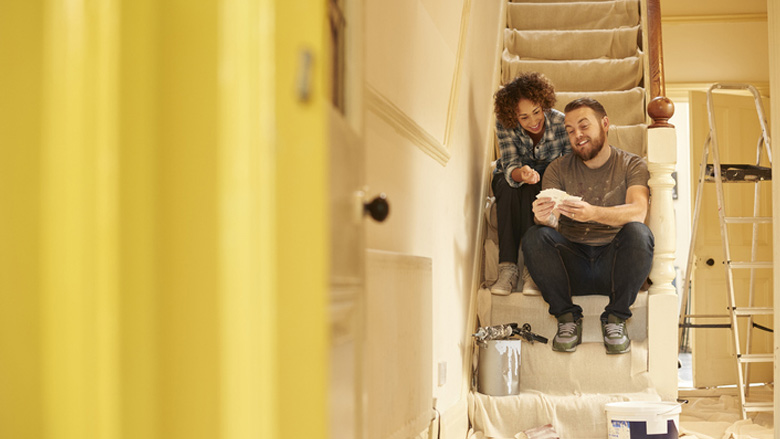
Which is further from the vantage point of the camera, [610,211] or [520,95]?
[520,95]

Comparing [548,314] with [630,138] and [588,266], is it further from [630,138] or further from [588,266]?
[630,138]

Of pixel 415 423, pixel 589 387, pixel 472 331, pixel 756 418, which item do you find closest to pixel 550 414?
pixel 589 387

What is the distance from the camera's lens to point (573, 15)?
456cm

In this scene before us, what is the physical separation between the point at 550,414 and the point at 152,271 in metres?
2.37

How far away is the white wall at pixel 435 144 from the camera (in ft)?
5.47

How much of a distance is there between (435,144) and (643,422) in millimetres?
1300

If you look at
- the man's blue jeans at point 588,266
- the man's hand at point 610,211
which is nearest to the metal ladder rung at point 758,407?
the man's blue jeans at point 588,266

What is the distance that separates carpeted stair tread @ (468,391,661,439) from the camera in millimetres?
2729

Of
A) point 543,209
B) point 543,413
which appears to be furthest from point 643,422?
Result: point 543,209

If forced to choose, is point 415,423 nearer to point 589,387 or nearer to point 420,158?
point 420,158

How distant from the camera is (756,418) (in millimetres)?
3576

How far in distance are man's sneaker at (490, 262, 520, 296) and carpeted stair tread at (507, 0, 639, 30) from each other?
210 cm

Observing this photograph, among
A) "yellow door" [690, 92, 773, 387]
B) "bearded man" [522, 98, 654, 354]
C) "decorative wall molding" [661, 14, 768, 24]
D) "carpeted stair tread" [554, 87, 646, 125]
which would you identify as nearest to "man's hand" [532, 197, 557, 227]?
"bearded man" [522, 98, 654, 354]

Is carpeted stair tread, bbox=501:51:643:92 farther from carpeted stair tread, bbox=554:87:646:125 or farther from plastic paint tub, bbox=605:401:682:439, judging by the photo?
plastic paint tub, bbox=605:401:682:439
